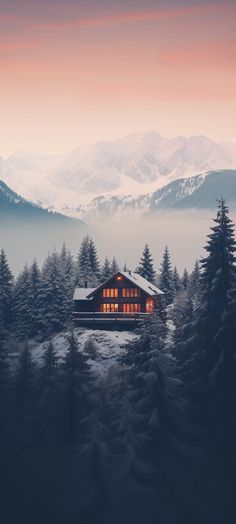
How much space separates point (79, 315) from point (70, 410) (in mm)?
28083

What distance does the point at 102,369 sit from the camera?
53562 millimetres

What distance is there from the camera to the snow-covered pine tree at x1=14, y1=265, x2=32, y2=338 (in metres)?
68.8

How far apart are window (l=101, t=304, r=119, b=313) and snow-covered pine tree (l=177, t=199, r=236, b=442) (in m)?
28.9

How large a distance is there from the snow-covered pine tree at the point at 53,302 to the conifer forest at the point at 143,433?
2335 cm

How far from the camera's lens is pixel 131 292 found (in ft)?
221

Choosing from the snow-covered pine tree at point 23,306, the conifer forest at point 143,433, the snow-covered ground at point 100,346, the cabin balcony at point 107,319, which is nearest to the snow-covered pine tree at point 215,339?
the conifer forest at point 143,433

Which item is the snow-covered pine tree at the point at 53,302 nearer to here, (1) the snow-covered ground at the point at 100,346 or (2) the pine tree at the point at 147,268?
(1) the snow-covered ground at the point at 100,346

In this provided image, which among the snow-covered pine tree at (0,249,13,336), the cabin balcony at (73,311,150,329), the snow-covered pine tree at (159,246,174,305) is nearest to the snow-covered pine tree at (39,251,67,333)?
the cabin balcony at (73,311,150,329)

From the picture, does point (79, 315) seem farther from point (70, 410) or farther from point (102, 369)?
point (70, 410)

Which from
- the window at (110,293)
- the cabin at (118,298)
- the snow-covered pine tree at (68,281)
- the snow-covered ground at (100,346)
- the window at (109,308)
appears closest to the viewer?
the snow-covered ground at (100,346)

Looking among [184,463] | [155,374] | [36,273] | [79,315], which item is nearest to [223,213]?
[155,374]

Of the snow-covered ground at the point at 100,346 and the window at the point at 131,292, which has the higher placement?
the window at the point at 131,292

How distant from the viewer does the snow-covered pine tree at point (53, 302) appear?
68.4 m

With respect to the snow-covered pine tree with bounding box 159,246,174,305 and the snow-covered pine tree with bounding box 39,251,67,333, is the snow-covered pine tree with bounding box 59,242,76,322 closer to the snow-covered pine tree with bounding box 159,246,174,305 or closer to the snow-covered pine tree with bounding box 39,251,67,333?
the snow-covered pine tree with bounding box 39,251,67,333
